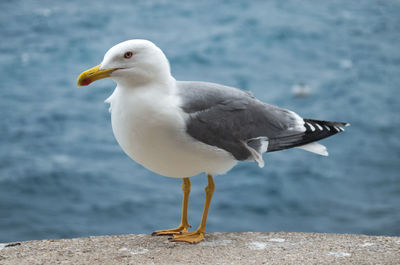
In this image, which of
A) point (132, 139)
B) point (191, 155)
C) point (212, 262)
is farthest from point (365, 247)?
point (132, 139)

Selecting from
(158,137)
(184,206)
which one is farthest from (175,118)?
(184,206)

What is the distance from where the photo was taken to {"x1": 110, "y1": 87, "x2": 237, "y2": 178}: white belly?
252 cm

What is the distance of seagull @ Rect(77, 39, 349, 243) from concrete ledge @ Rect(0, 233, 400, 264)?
21 cm

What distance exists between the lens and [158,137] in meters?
2.53

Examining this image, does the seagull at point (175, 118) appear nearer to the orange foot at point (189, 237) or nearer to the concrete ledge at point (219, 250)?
the orange foot at point (189, 237)

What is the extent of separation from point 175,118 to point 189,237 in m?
0.75

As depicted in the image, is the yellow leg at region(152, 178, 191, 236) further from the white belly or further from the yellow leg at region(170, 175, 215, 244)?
the white belly

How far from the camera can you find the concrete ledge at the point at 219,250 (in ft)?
8.82

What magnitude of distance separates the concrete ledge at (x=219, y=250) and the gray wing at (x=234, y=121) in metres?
0.49

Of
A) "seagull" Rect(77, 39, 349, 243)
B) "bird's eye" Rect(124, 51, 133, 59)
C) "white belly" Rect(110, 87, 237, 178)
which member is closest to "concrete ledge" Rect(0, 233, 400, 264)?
"seagull" Rect(77, 39, 349, 243)

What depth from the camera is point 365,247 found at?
2.92 metres

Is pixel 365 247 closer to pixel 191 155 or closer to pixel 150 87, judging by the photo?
pixel 191 155

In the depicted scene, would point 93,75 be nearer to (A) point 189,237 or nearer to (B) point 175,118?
(B) point 175,118

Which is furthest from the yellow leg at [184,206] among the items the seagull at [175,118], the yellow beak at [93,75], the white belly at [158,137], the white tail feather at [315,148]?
the yellow beak at [93,75]
